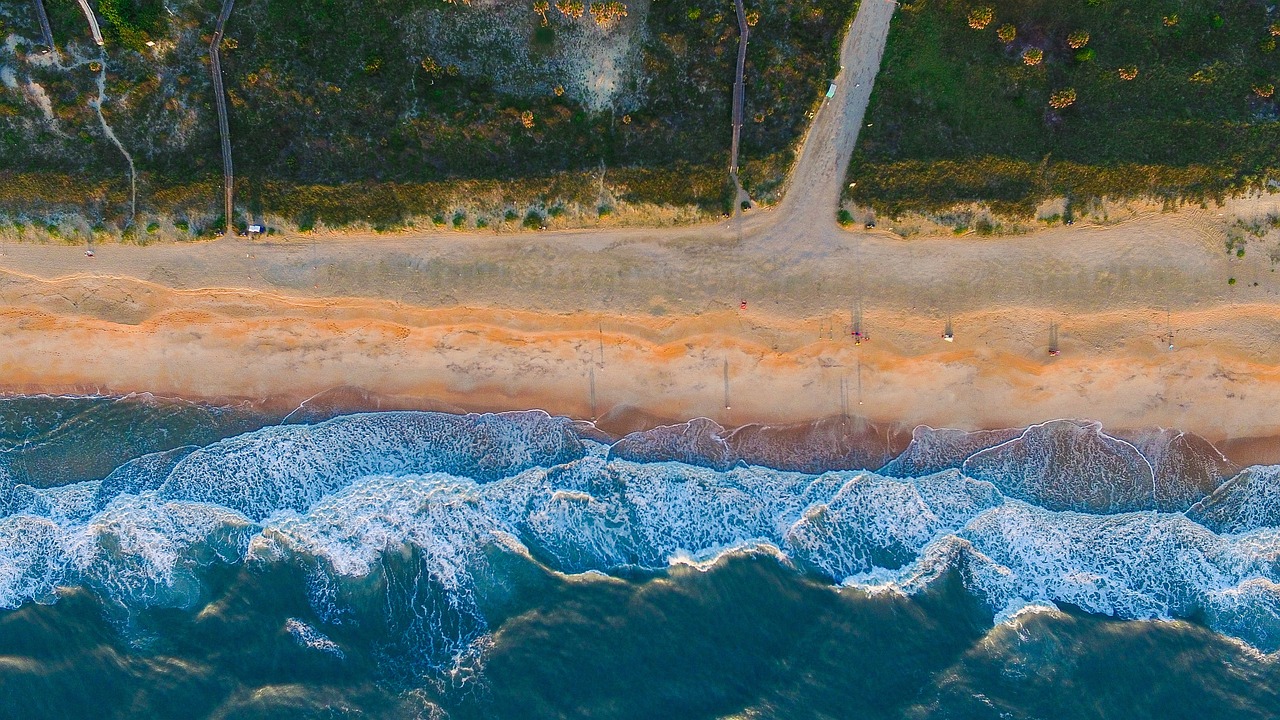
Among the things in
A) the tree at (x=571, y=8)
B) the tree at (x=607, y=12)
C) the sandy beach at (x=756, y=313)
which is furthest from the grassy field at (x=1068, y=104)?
the tree at (x=571, y=8)

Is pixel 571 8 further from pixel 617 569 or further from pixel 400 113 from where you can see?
pixel 617 569

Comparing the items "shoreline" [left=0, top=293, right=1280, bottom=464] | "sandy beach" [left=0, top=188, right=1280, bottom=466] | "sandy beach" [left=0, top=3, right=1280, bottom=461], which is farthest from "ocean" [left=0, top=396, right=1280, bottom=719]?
"sandy beach" [left=0, top=3, right=1280, bottom=461]

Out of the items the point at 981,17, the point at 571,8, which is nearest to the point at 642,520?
the point at 571,8

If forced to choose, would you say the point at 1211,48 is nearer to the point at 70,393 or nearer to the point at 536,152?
the point at 536,152

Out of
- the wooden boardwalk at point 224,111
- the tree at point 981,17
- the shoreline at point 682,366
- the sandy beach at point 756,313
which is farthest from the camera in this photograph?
the shoreline at point 682,366

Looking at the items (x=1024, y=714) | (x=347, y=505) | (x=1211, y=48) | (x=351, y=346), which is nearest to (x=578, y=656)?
(x=347, y=505)

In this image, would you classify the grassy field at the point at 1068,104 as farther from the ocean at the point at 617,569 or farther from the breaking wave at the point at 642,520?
the breaking wave at the point at 642,520
